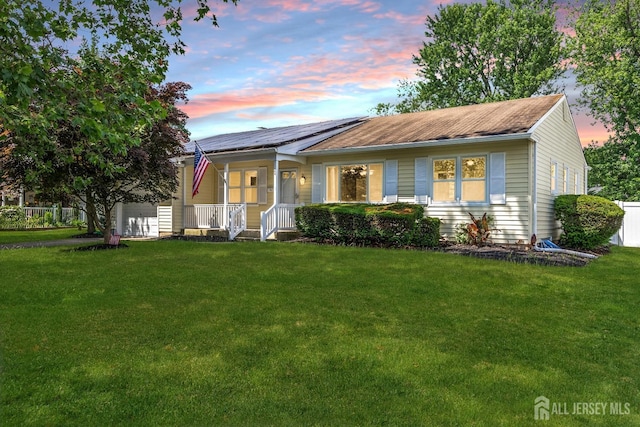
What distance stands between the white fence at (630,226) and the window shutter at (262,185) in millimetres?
13002

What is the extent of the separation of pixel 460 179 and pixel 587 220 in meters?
3.74

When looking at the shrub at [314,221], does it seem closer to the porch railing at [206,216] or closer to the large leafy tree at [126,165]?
the porch railing at [206,216]

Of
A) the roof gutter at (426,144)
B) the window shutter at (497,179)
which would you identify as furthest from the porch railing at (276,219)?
the window shutter at (497,179)

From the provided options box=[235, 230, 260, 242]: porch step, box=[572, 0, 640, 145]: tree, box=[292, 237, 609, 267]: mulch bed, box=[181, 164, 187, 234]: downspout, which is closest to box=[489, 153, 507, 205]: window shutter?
box=[292, 237, 609, 267]: mulch bed

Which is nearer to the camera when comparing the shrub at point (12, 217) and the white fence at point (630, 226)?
the white fence at point (630, 226)

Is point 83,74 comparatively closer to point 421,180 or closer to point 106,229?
point 106,229

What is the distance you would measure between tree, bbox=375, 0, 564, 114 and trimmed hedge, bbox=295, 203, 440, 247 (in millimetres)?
20388

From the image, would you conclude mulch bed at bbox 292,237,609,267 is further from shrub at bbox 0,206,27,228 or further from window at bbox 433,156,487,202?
Answer: shrub at bbox 0,206,27,228

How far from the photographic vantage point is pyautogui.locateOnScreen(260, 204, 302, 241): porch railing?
15.0m

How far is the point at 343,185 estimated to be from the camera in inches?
626

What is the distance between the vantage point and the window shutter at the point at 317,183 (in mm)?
16094

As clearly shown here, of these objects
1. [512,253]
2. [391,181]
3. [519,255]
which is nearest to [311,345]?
[519,255]

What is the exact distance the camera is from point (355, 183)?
51.5ft

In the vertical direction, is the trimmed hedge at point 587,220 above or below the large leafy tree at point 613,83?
below
